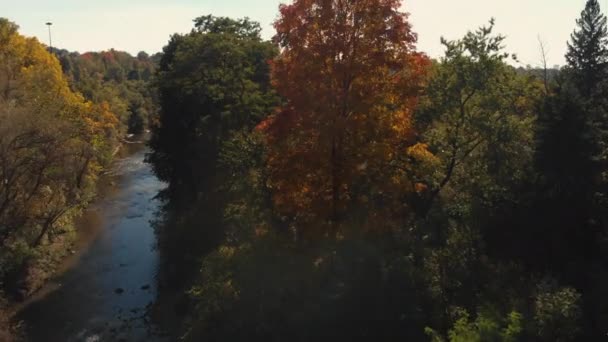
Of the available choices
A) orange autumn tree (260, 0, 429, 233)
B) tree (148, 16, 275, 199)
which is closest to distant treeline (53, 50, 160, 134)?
tree (148, 16, 275, 199)

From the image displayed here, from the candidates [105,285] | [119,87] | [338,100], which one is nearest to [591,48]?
[338,100]

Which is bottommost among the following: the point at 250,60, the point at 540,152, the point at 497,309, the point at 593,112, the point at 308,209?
the point at 497,309

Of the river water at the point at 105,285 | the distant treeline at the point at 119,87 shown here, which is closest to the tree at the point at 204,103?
the river water at the point at 105,285

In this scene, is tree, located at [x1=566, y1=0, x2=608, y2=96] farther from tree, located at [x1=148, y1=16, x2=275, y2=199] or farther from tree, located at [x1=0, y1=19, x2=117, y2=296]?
tree, located at [x1=0, y1=19, x2=117, y2=296]

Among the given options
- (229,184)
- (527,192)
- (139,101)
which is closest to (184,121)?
(229,184)

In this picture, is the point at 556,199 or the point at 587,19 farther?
the point at 587,19

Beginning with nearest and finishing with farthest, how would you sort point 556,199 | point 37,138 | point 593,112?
1. point 556,199
2. point 593,112
3. point 37,138

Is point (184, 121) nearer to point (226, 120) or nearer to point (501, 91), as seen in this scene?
point (226, 120)
